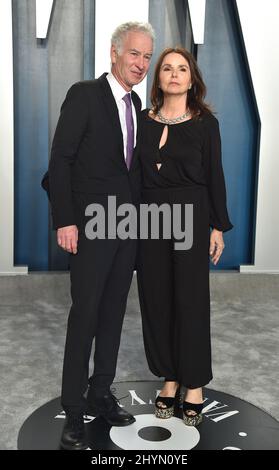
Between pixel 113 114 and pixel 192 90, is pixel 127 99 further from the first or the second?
pixel 192 90

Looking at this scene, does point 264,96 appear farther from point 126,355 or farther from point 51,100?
point 126,355

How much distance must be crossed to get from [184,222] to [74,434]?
0.91 m

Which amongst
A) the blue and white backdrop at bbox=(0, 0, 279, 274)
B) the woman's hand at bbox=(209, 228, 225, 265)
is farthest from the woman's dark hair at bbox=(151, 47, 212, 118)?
the blue and white backdrop at bbox=(0, 0, 279, 274)

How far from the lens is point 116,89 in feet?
7.14

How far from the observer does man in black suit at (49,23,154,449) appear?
2.09 meters

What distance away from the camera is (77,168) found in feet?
7.00

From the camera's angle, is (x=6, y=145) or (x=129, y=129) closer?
(x=129, y=129)

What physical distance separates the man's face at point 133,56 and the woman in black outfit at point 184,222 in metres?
0.16

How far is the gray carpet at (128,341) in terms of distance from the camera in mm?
2623

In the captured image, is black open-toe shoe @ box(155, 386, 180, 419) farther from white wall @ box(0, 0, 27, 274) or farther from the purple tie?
white wall @ box(0, 0, 27, 274)

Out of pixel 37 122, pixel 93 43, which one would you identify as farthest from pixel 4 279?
pixel 93 43

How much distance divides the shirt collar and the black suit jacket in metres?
0.03

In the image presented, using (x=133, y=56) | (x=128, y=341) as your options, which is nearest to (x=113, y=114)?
(x=133, y=56)

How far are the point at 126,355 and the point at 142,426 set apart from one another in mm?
816
